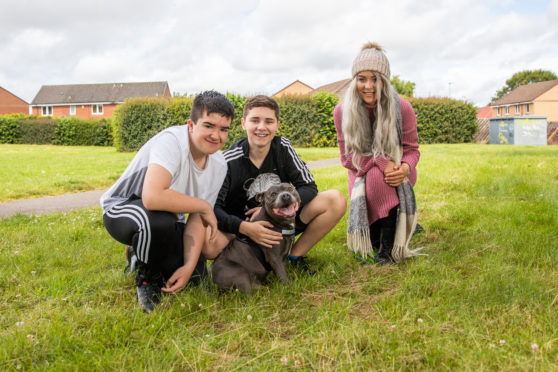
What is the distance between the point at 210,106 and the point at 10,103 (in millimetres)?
74331

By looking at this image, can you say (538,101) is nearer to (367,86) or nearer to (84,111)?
(367,86)

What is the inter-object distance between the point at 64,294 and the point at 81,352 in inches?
39.7

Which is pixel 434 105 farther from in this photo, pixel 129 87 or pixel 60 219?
pixel 129 87

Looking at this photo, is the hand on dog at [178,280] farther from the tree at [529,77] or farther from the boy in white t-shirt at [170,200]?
the tree at [529,77]

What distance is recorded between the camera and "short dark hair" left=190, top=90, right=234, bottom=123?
2.87 meters

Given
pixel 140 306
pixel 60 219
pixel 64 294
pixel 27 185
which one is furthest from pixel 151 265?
pixel 27 185

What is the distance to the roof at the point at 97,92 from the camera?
181ft

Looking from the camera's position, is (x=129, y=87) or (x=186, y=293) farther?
(x=129, y=87)

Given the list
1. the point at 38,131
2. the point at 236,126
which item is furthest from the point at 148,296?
the point at 38,131

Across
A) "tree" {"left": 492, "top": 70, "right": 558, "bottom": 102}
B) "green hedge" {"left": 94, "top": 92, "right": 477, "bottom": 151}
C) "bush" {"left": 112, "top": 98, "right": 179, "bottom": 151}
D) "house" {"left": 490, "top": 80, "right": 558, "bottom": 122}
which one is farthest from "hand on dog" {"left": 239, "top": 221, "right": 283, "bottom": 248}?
"tree" {"left": 492, "top": 70, "right": 558, "bottom": 102}

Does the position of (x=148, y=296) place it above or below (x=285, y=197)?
below

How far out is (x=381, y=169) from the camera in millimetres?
3818

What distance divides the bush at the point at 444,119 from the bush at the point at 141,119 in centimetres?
1384

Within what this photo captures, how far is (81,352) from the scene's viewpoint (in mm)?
2156
